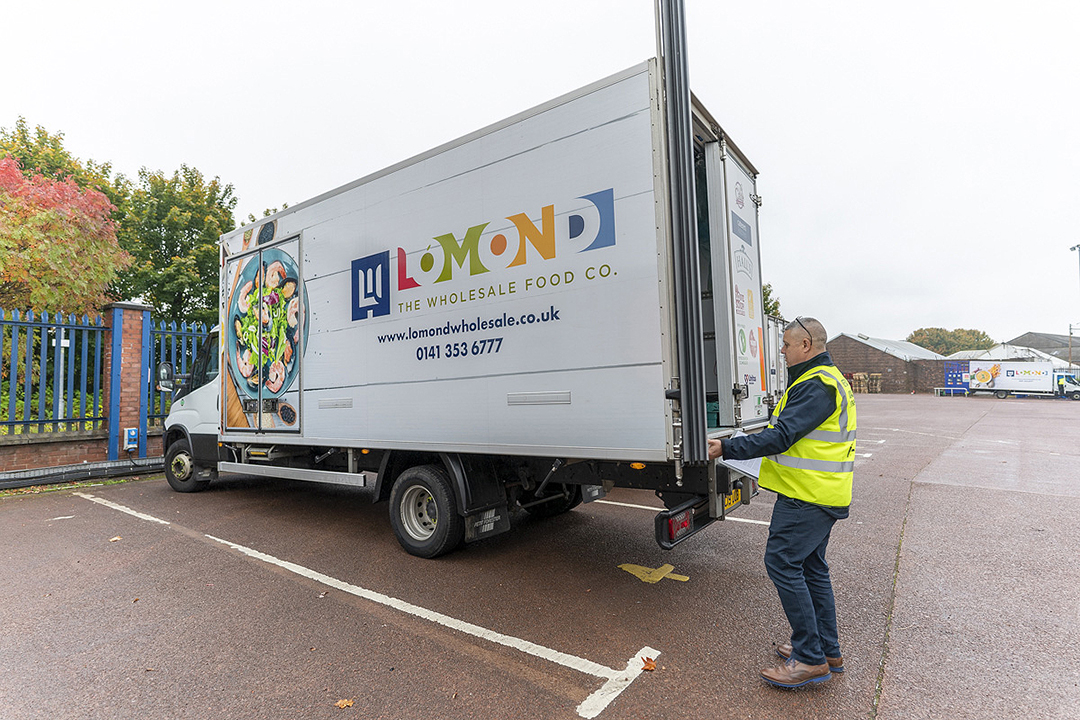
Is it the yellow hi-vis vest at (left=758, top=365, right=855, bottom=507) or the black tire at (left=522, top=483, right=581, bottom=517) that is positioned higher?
the yellow hi-vis vest at (left=758, top=365, right=855, bottom=507)

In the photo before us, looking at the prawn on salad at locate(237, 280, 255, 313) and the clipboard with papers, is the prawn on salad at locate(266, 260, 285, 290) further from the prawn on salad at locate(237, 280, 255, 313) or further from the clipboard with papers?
the clipboard with papers

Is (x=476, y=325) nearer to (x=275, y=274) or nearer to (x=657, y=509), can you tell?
(x=275, y=274)

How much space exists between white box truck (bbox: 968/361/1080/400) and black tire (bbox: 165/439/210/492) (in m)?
44.0

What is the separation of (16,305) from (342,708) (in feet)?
36.8

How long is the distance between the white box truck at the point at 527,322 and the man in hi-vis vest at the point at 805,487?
1.33ft

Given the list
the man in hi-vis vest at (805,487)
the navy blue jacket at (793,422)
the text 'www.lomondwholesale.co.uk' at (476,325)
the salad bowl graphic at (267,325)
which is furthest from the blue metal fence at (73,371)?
the man in hi-vis vest at (805,487)

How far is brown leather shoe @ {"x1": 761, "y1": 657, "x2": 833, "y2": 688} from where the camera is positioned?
253 cm

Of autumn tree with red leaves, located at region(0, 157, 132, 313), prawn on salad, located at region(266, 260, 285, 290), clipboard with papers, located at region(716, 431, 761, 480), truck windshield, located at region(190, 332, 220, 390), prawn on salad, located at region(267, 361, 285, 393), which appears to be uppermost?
autumn tree with red leaves, located at region(0, 157, 132, 313)

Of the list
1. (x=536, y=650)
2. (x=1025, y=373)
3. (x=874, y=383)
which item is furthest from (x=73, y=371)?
(x=874, y=383)

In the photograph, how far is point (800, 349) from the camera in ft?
9.05

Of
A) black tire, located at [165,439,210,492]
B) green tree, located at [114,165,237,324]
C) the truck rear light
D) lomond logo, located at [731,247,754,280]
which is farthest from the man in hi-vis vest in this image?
green tree, located at [114,165,237,324]

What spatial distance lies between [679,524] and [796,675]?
0.92 metres

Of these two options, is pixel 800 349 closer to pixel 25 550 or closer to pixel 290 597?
pixel 290 597

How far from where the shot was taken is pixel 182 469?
712 cm
